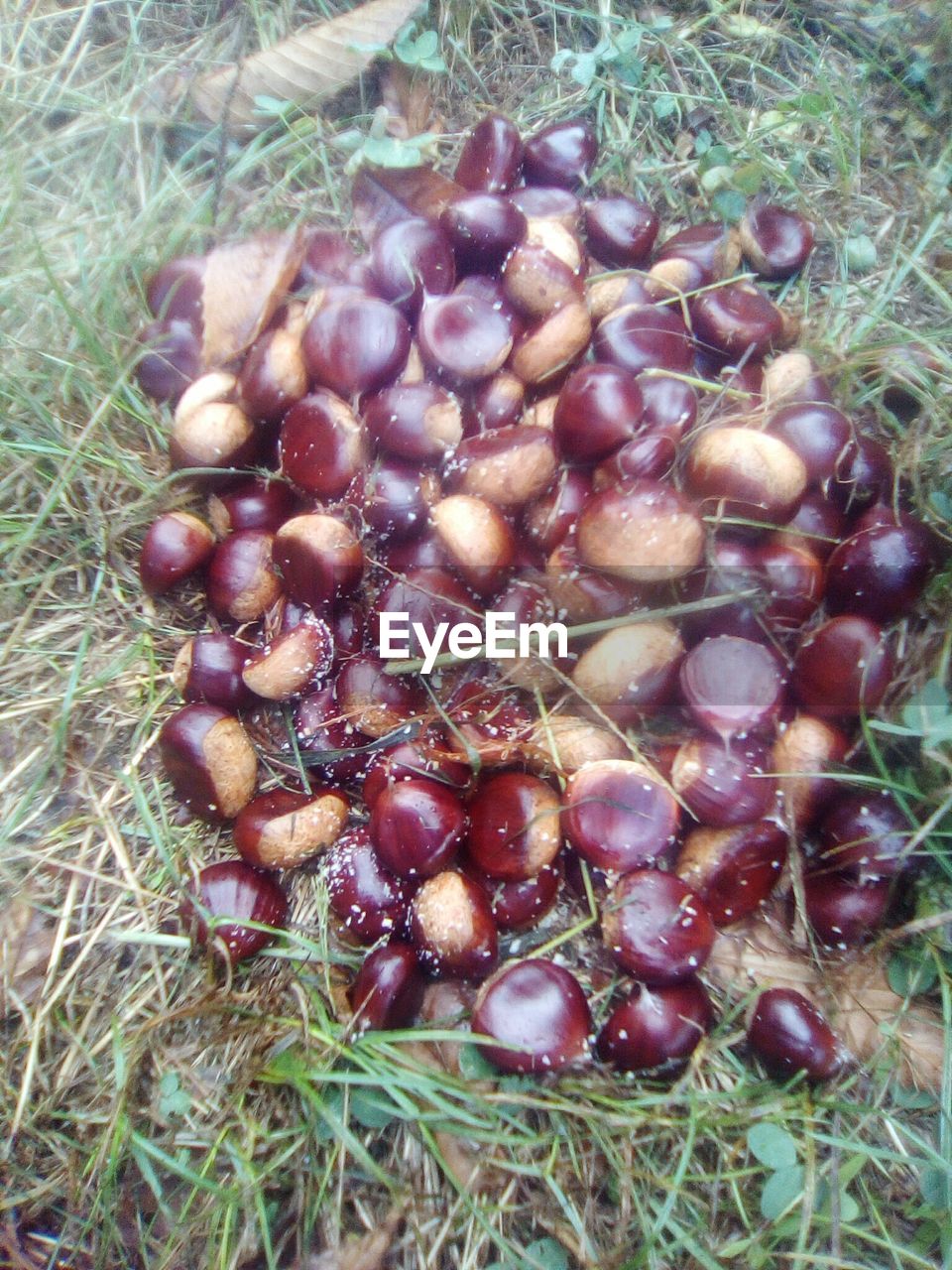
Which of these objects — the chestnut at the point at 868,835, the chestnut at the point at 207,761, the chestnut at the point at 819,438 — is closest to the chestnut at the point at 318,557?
the chestnut at the point at 207,761

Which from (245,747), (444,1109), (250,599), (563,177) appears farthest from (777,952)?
(563,177)

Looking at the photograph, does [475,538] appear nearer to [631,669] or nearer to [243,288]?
[631,669]

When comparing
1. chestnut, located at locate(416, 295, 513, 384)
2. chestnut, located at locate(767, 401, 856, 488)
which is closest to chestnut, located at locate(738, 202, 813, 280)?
chestnut, located at locate(767, 401, 856, 488)

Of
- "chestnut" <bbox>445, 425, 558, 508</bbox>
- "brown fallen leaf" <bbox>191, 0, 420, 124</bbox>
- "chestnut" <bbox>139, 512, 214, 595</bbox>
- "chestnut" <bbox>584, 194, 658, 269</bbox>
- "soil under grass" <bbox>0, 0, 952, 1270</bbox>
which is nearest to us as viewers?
"soil under grass" <bbox>0, 0, 952, 1270</bbox>

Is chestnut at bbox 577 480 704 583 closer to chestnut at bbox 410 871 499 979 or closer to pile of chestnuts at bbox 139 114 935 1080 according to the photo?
pile of chestnuts at bbox 139 114 935 1080

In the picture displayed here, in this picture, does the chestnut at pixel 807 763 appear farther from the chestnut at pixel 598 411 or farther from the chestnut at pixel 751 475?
the chestnut at pixel 598 411

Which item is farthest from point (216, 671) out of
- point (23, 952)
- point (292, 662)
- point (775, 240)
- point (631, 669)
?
point (775, 240)
